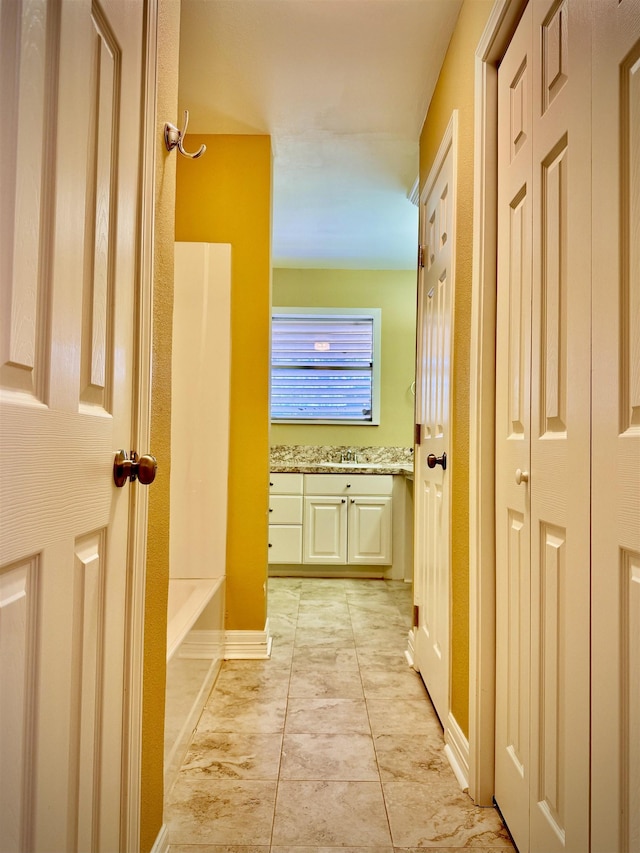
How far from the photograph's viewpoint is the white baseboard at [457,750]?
5.55 ft

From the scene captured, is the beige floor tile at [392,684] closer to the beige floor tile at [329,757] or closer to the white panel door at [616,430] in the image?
the beige floor tile at [329,757]

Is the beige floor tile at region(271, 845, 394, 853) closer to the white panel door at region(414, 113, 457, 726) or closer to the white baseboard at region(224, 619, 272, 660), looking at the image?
the white panel door at region(414, 113, 457, 726)

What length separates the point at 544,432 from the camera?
1268mm

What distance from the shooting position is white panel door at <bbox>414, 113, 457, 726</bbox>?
2035 millimetres

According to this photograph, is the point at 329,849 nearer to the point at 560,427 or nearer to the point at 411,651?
the point at 560,427

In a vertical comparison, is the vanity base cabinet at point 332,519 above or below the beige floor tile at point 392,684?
above

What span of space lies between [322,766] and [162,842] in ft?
1.93

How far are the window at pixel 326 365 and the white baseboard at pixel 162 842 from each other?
12.4 feet

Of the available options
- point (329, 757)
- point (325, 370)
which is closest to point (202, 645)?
point (329, 757)

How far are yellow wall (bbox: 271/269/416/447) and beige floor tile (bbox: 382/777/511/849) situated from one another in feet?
11.3

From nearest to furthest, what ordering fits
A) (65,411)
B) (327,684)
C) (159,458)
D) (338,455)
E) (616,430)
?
(65,411) → (616,430) → (159,458) → (327,684) → (338,455)

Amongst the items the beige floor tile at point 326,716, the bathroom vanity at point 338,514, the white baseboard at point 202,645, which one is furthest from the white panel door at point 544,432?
the bathroom vanity at point 338,514

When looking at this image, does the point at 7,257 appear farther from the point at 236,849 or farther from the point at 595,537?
the point at 236,849

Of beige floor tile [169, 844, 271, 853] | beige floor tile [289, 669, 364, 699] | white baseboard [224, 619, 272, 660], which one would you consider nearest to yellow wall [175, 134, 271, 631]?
white baseboard [224, 619, 272, 660]
